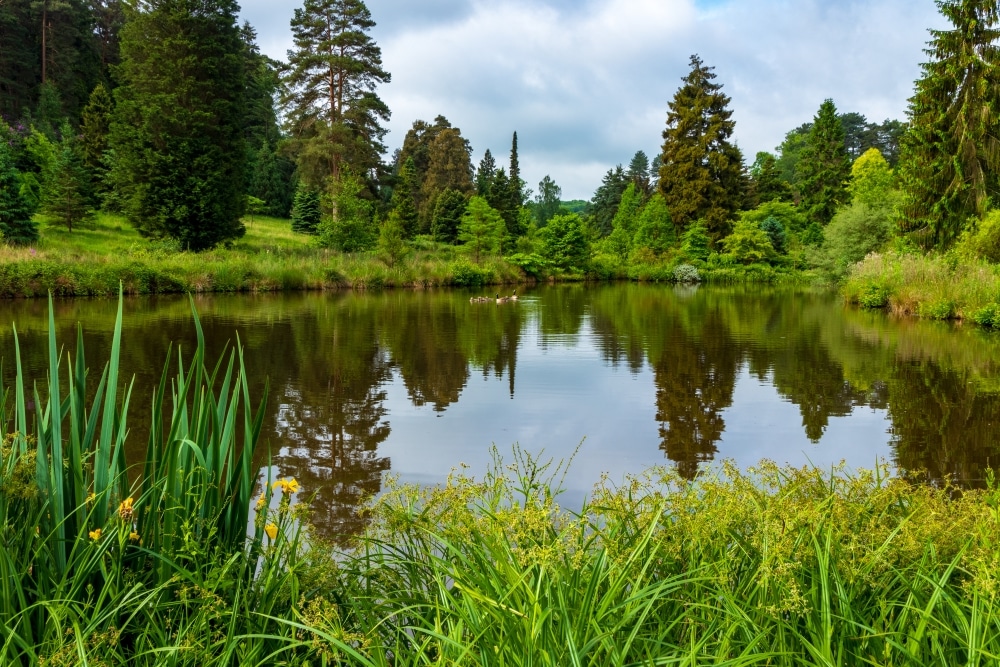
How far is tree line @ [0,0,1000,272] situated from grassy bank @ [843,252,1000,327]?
382cm

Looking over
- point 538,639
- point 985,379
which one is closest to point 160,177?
point 985,379

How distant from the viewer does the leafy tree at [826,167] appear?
4709 cm

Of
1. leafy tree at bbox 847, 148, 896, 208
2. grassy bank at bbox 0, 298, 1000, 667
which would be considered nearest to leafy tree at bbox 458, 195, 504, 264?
leafy tree at bbox 847, 148, 896, 208

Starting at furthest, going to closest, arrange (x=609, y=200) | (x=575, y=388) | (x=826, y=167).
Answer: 1. (x=609, y=200)
2. (x=826, y=167)
3. (x=575, y=388)

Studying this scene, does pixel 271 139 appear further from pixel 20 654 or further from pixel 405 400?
pixel 20 654

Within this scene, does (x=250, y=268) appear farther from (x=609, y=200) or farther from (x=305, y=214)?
(x=609, y=200)

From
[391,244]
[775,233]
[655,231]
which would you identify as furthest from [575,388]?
[775,233]

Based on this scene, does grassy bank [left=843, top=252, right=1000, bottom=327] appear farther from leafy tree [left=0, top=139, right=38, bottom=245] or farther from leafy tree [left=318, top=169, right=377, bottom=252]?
leafy tree [left=0, top=139, right=38, bottom=245]

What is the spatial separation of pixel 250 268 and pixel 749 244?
29.6 meters

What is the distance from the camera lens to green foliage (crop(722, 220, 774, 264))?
40.7 meters

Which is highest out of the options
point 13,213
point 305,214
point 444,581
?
point 305,214

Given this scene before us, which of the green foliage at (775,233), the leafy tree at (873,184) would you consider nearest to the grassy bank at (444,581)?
the leafy tree at (873,184)

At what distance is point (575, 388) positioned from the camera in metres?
8.42

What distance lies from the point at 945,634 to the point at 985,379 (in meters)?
8.53
